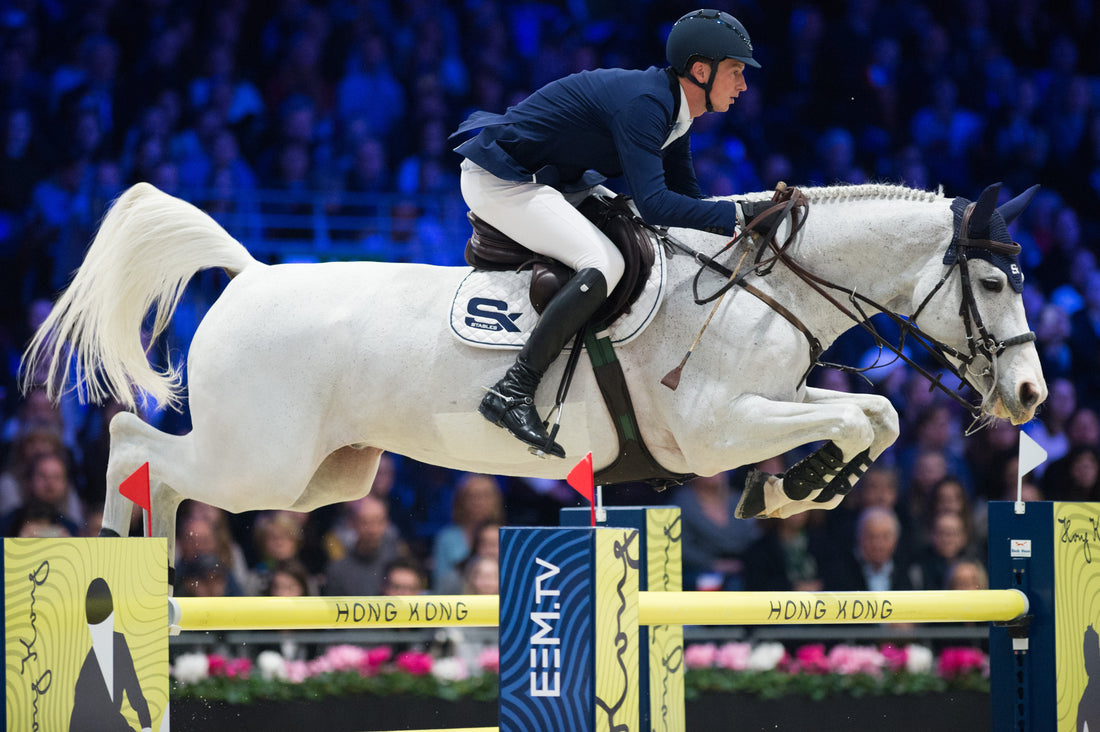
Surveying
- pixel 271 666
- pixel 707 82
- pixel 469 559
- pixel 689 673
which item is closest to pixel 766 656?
pixel 689 673

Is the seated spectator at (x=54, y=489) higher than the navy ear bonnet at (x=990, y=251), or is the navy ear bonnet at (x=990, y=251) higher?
the navy ear bonnet at (x=990, y=251)

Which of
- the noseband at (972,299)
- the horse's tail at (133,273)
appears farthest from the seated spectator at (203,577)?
the noseband at (972,299)

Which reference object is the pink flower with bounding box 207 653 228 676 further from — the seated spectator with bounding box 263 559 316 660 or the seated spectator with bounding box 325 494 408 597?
the seated spectator with bounding box 325 494 408 597

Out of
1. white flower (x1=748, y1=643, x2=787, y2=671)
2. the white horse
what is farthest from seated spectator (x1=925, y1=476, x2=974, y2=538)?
the white horse

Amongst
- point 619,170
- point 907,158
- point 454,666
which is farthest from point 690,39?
point 907,158

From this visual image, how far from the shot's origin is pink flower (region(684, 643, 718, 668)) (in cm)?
532

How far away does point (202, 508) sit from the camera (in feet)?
17.0

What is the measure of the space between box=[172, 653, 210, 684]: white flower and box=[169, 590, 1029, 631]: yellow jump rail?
2.03 metres

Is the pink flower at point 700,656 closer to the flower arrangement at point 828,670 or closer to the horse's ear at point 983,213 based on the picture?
the flower arrangement at point 828,670

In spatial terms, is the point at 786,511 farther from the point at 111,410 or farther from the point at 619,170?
the point at 111,410

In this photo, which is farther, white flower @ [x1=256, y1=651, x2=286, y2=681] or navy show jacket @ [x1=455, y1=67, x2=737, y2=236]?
white flower @ [x1=256, y1=651, x2=286, y2=681]

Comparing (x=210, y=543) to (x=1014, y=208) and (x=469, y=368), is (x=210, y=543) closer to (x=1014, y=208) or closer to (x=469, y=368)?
(x=469, y=368)

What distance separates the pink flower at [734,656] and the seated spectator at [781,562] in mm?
322

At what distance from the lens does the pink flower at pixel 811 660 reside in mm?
5293
